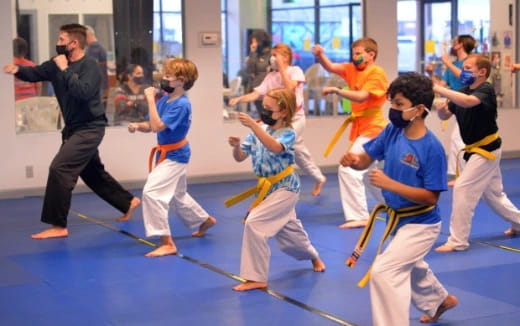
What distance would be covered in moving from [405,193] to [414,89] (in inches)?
23.7

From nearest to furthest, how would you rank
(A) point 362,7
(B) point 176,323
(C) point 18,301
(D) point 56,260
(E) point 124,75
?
(B) point 176,323 → (C) point 18,301 → (D) point 56,260 → (E) point 124,75 → (A) point 362,7

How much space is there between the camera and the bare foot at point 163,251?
24.4 ft

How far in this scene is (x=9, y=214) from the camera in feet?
31.7

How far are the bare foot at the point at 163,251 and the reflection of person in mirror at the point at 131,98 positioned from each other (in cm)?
417

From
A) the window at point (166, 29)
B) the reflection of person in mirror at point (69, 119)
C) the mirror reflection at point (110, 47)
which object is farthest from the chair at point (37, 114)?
the reflection of person in mirror at point (69, 119)

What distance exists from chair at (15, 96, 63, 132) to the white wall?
0.48ft

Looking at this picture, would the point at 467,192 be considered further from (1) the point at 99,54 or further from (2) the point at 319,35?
(2) the point at 319,35

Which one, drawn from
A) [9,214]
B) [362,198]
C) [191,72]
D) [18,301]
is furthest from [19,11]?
[18,301]

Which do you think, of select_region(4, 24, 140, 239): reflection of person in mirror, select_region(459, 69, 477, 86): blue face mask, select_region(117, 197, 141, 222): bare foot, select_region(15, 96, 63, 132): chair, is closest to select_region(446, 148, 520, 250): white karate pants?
select_region(459, 69, 477, 86): blue face mask

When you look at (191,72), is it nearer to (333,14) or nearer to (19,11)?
(19,11)

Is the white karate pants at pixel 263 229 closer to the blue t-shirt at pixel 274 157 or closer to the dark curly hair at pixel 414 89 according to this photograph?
the blue t-shirt at pixel 274 157

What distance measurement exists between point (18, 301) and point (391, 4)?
27.2 feet

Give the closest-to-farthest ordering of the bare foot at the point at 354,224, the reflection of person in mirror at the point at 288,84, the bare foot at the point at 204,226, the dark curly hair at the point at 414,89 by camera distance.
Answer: the dark curly hair at the point at 414,89
the bare foot at the point at 204,226
the bare foot at the point at 354,224
the reflection of person in mirror at the point at 288,84

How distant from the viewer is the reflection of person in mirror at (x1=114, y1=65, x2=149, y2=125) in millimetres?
11430
